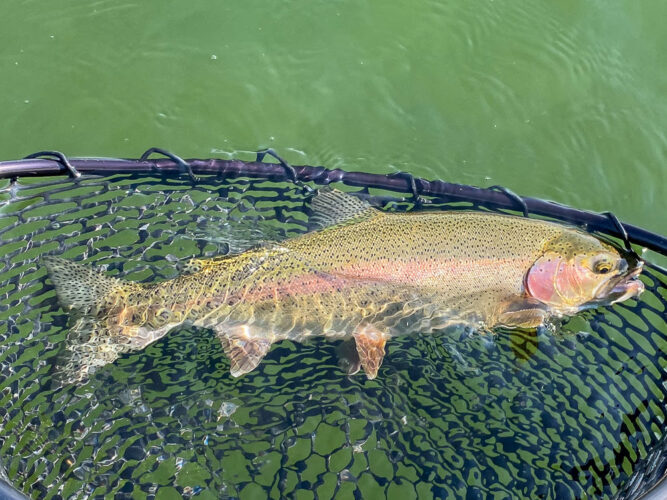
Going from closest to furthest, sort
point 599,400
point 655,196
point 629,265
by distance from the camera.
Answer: point 629,265 → point 599,400 → point 655,196

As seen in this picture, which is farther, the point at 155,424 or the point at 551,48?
the point at 551,48

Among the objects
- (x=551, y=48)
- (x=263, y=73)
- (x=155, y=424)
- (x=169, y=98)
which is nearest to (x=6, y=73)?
(x=169, y=98)

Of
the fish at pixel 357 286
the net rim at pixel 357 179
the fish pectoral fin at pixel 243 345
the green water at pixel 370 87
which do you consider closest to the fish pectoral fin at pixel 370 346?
the fish at pixel 357 286

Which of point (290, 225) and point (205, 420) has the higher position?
point (290, 225)

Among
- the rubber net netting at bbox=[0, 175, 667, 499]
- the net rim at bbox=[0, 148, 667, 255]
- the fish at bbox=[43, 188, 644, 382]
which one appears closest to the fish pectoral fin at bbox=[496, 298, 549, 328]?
the fish at bbox=[43, 188, 644, 382]

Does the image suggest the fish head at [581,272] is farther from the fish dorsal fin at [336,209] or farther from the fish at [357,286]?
the fish dorsal fin at [336,209]

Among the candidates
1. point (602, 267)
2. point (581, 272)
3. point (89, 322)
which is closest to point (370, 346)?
point (581, 272)

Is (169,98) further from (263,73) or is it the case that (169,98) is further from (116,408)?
(116,408)
